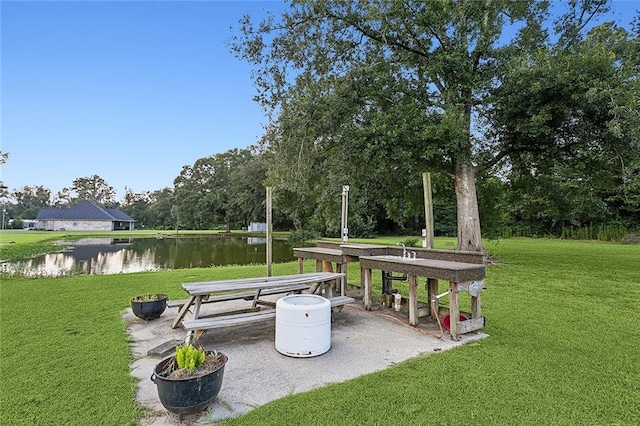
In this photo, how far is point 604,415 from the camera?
2.12 m

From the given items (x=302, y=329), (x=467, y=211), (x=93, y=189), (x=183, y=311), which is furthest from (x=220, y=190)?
(x=93, y=189)

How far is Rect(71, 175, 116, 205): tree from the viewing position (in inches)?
2896

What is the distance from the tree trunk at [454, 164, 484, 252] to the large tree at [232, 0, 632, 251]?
0.03 m

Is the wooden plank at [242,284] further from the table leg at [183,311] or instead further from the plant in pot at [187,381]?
the plant in pot at [187,381]

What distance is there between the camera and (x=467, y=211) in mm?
9430

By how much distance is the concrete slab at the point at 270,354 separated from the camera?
2.31 meters

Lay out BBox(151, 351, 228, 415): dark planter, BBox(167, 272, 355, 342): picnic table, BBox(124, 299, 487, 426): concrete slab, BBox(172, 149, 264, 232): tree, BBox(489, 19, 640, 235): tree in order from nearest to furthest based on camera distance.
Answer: BBox(151, 351, 228, 415): dark planter < BBox(124, 299, 487, 426): concrete slab < BBox(167, 272, 355, 342): picnic table < BBox(489, 19, 640, 235): tree < BBox(172, 149, 264, 232): tree

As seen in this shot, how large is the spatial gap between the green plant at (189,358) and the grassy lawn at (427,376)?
414mm

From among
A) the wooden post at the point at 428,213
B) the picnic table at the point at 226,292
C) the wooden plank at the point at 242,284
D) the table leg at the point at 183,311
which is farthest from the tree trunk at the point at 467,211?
the table leg at the point at 183,311

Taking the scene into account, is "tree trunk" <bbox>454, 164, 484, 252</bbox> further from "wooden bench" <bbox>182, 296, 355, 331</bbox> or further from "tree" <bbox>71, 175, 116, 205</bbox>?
"tree" <bbox>71, 175, 116, 205</bbox>

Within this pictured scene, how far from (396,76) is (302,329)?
28.7ft

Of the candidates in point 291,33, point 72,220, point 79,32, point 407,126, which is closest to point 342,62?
point 291,33

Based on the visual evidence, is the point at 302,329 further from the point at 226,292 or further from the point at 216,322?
the point at 226,292

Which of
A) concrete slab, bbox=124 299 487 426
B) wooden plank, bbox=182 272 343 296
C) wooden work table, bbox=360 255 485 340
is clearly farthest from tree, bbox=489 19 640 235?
wooden plank, bbox=182 272 343 296
